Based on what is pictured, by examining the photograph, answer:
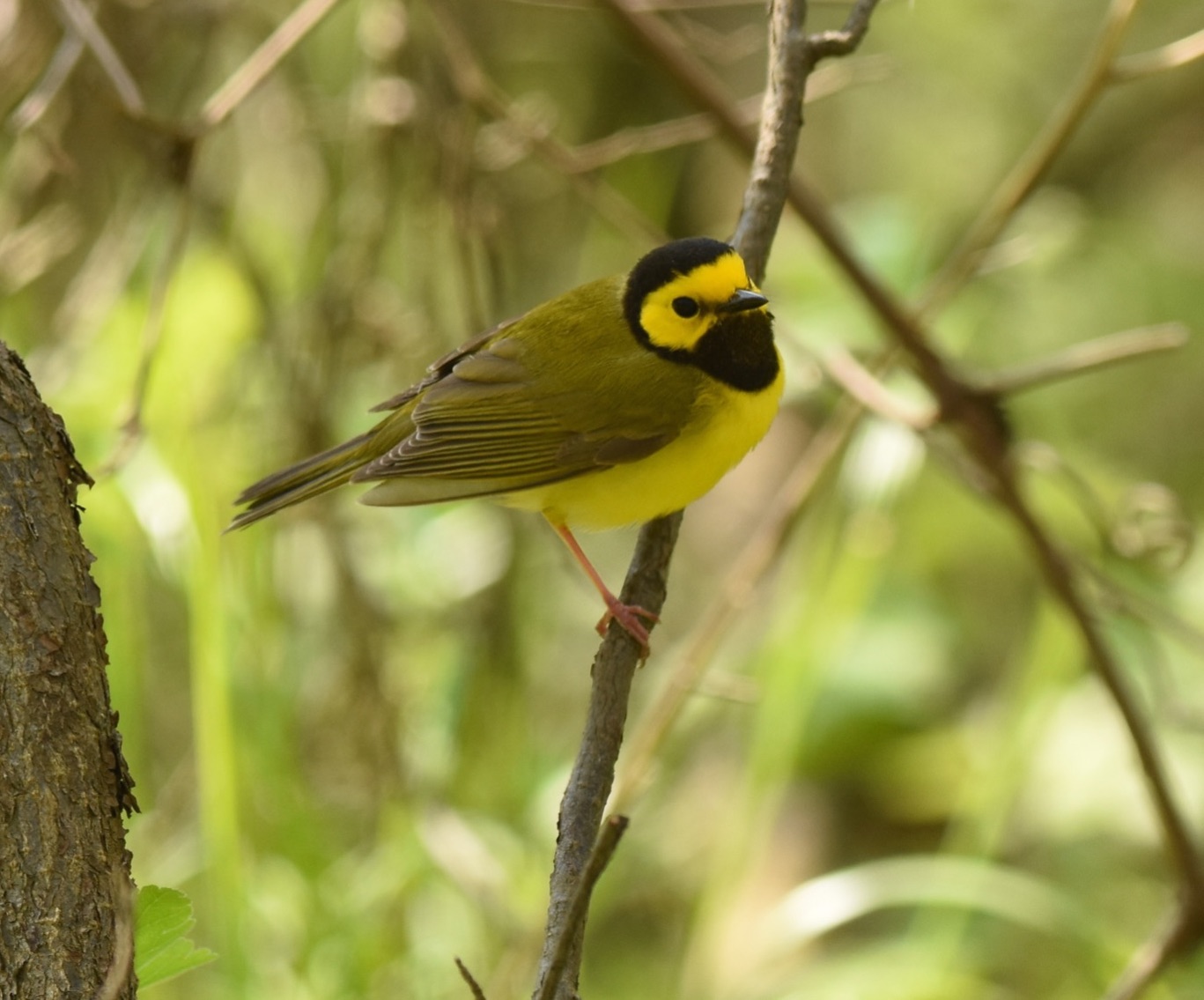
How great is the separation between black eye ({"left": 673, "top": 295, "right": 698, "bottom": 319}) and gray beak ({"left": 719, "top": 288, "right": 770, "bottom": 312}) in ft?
0.35

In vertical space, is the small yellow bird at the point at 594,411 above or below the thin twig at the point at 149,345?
below

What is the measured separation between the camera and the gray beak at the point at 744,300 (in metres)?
2.73

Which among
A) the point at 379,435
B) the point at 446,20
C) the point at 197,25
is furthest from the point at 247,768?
the point at 197,25

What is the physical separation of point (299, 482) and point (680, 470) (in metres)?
0.82

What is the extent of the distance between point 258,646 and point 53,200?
179 centimetres

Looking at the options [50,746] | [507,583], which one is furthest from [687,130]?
[50,746]

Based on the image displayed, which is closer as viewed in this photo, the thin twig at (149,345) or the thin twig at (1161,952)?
the thin twig at (149,345)

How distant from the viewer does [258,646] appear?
356cm

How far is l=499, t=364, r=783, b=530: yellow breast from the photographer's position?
2783mm

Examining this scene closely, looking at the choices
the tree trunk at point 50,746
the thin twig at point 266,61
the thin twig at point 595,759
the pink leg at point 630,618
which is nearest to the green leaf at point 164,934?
the tree trunk at point 50,746

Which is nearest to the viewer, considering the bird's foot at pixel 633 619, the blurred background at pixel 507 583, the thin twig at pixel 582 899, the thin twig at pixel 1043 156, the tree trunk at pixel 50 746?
the thin twig at pixel 582 899

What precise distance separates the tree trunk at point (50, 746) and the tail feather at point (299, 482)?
1.29 metres

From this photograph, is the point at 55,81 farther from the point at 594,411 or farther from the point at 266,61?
the point at 594,411

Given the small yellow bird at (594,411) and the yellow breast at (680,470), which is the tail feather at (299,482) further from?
the yellow breast at (680,470)
